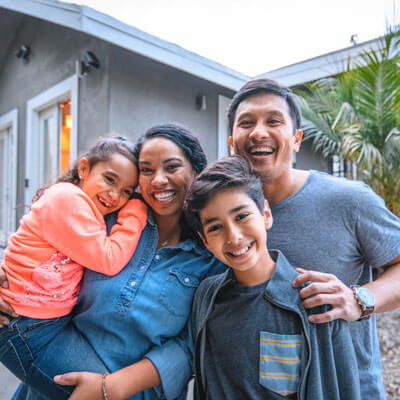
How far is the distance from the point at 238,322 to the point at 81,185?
39.8 inches

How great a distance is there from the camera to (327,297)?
46.5 inches

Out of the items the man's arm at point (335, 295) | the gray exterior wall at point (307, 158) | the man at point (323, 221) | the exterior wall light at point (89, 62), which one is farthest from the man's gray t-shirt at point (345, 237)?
the gray exterior wall at point (307, 158)

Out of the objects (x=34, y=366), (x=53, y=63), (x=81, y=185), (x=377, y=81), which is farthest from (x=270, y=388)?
(x=53, y=63)

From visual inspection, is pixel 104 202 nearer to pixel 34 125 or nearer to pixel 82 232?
pixel 82 232

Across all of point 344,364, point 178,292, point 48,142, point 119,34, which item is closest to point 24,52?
point 48,142

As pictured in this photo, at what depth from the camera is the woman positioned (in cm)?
132

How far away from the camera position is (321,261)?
4.67 ft

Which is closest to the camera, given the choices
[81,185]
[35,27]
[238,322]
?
[238,322]

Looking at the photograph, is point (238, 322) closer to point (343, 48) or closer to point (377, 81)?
point (377, 81)

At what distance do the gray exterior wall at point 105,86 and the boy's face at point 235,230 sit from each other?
11.0 ft

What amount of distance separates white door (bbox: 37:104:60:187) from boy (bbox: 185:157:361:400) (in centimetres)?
467

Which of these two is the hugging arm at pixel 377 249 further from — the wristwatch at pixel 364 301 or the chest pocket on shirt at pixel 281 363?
the chest pocket on shirt at pixel 281 363

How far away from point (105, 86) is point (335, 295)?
4026 mm

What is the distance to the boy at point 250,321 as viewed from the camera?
3.88ft
